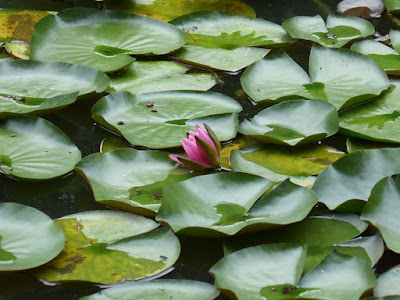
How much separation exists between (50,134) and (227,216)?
0.53 meters

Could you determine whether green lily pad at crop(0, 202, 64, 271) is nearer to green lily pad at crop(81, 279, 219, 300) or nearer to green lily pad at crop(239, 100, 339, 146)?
green lily pad at crop(81, 279, 219, 300)

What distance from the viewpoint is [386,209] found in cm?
135

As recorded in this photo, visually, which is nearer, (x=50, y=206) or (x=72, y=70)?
(x=50, y=206)

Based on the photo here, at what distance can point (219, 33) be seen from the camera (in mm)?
2127

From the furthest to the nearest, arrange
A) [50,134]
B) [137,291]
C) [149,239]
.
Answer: [50,134], [149,239], [137,291]

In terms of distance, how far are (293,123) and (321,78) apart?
0.86 ft

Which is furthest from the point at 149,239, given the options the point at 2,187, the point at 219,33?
the point at 219,33

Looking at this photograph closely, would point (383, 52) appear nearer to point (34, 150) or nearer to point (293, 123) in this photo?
point (293, 123)

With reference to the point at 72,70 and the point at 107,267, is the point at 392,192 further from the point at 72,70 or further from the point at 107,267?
the point at 72,70

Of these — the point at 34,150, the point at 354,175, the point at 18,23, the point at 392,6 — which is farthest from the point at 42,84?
the point at 392,6

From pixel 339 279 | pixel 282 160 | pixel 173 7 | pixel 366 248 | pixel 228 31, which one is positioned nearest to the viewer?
pixel 339 279

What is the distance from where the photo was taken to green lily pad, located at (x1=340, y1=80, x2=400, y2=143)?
1.66m

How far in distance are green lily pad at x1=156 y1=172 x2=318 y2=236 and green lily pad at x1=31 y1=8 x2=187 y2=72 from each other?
618mm

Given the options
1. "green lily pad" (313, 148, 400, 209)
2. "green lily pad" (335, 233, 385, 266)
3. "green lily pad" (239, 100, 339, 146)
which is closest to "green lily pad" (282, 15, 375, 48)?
"green lily pad" (239, 100, 339, 146)
